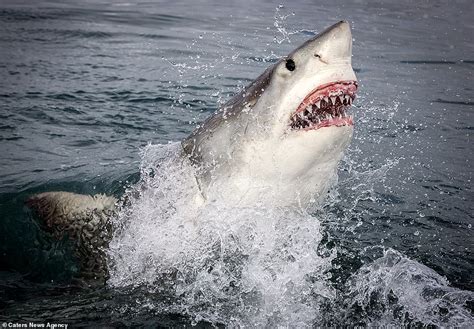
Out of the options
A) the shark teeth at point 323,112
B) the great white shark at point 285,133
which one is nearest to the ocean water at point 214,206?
the great white shark at point 285,133

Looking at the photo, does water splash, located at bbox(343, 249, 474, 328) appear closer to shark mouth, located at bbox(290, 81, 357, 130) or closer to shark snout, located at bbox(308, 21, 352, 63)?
shark mouth, located at bbox(290, 81, 357, 130)

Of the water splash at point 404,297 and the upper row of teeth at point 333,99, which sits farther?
the water splash at point 404,297

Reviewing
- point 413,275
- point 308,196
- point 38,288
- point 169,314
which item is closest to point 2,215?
point 38,288

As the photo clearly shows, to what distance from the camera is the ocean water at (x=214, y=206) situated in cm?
316

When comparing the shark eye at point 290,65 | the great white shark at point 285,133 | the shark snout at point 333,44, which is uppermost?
the shark snout at point 333,44

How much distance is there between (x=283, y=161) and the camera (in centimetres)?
288

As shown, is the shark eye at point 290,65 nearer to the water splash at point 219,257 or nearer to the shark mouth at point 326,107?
the shark mouth at point 326,107

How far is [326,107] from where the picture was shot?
280 cm

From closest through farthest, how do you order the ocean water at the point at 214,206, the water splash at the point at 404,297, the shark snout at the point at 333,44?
the shark snout at the point at 333,44 → the water splash at the point at 404,297 → the ocean water at the point at 214,206

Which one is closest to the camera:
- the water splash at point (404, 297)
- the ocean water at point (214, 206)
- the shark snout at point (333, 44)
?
the shark snout at point (333, 44)

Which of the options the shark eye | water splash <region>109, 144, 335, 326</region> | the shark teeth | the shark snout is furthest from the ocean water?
the shark snout

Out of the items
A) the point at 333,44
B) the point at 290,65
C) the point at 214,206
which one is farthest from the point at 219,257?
the point at 333,44

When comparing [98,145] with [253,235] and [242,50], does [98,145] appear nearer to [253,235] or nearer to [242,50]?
[253,235]

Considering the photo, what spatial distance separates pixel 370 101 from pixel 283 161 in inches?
199
